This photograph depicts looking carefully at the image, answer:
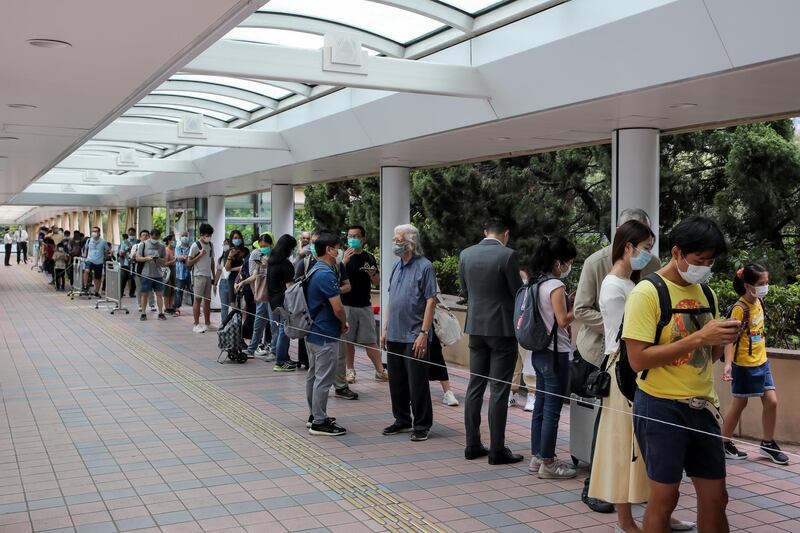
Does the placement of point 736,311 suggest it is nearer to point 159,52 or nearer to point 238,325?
point 159,52

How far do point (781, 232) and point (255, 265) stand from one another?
7.93 metres

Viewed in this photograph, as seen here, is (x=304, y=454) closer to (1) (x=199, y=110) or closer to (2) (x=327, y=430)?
(2) (x=327, y=430)

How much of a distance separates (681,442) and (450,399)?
476cm

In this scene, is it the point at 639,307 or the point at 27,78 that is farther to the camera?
the point at 27,78

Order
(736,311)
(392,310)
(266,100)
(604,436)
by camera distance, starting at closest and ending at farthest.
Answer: (604,436) → (736,311) → (392,310) → (266,100)

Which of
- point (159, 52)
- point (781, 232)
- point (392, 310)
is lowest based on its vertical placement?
point (392, 310)

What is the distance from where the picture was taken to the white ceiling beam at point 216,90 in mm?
11938

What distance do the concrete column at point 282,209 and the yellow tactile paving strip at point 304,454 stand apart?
5.88 metres

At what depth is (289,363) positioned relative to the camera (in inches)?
412

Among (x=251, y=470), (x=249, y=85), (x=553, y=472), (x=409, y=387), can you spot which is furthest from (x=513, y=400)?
(x=249, y=85)

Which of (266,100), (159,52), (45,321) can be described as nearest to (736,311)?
(159,52)

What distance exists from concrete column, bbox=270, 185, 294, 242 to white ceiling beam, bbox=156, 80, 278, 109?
4294 mm

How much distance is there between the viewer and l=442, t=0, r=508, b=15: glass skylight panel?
7734 millimetres

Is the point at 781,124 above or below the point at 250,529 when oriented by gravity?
above
